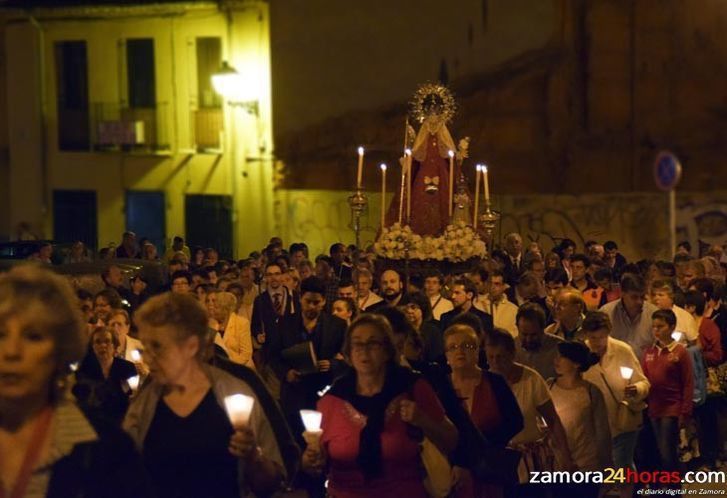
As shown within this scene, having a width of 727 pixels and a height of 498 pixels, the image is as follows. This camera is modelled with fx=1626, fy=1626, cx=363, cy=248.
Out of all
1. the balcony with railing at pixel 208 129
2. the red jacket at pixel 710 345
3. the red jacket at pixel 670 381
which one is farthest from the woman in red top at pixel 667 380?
the balcony with railing at pixel 208 129

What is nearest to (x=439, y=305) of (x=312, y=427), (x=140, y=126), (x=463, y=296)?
(x=463, y=296)

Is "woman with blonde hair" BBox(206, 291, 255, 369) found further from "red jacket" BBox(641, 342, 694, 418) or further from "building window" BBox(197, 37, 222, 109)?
"building window" BBox(197, 37, 222, 109)

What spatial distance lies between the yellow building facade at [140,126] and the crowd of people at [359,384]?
15560 mm

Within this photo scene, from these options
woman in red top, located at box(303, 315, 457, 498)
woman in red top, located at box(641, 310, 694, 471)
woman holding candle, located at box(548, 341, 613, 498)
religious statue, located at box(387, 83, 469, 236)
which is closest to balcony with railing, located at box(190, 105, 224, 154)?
religious statue, located at box(387, 83, 469, 236)

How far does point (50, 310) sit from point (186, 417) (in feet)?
4.90

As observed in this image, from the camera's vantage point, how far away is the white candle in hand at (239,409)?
5633 mm

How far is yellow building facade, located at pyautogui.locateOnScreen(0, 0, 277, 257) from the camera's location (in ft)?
103

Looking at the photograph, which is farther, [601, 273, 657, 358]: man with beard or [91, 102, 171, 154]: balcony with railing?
[91, 102, 171, 154]: balcony with railing

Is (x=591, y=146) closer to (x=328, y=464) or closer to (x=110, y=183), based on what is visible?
(x=110, y=183)

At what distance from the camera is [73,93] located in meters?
34.4

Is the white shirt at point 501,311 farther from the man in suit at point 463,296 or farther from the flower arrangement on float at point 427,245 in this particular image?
the flower arrangement on float at point 427,245

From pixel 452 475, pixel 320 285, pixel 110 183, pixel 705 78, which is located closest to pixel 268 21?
pixel 110 183

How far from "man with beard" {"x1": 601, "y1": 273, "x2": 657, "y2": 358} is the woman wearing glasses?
3.70 m

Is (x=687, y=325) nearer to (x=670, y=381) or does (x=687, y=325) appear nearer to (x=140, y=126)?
(x=670, y=381)
